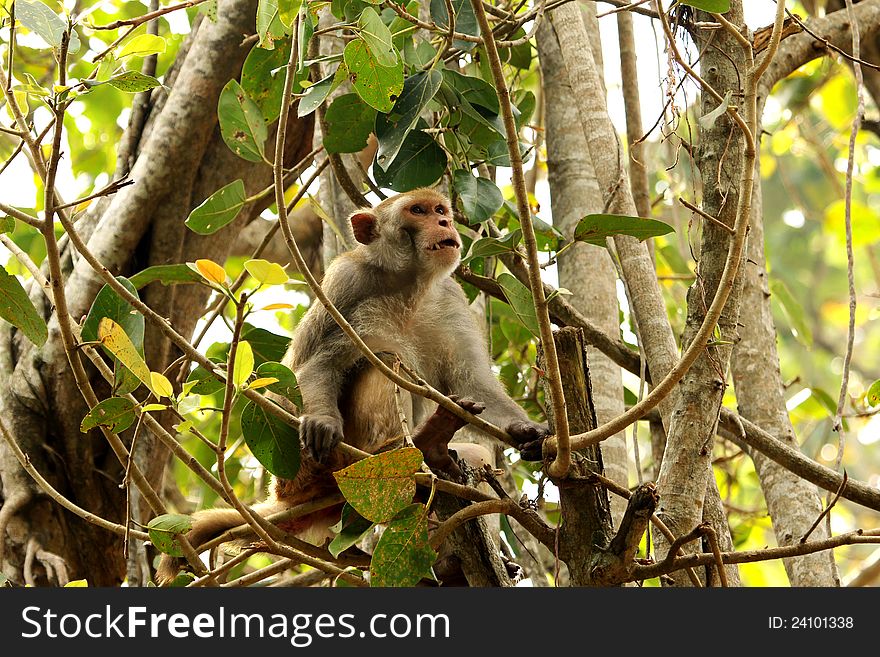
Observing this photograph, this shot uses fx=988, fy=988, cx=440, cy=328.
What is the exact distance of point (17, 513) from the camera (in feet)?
14.2

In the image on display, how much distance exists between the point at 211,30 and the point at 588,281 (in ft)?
7.22

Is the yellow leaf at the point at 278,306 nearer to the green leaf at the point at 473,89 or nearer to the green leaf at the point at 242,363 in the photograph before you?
the green leaf at the point at 242,363

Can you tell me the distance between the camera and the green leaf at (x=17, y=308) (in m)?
2.78

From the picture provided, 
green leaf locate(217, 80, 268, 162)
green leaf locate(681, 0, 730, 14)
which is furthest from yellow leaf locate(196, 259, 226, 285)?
green leaf locate(681, 0, 730, 14)

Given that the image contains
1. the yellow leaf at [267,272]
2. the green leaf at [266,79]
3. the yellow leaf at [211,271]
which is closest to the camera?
the yellow leaf at [267,272]

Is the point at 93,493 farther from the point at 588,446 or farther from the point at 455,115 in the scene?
the point at 588,446

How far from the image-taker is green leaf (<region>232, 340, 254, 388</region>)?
95.0 inches

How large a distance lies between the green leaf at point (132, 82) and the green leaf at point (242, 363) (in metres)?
0.86

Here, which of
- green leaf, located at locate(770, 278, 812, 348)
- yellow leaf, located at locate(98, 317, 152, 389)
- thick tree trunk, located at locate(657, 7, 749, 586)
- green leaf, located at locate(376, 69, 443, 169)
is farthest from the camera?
green leaf, located at locate(770, 278, 812, 348)

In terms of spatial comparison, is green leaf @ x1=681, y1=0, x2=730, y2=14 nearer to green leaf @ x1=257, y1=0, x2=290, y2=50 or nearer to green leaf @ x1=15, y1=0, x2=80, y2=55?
green leaf @ x1=257, y1=0, x2=290, y2=50

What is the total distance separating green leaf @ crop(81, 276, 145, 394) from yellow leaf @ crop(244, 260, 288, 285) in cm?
67

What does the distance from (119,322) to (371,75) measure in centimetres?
100

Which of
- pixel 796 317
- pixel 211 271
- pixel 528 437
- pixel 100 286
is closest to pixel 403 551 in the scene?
pixel 528 437

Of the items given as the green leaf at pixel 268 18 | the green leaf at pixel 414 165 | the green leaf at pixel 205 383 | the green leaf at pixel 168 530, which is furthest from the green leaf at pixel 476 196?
the green leaf at pixel 168 530
